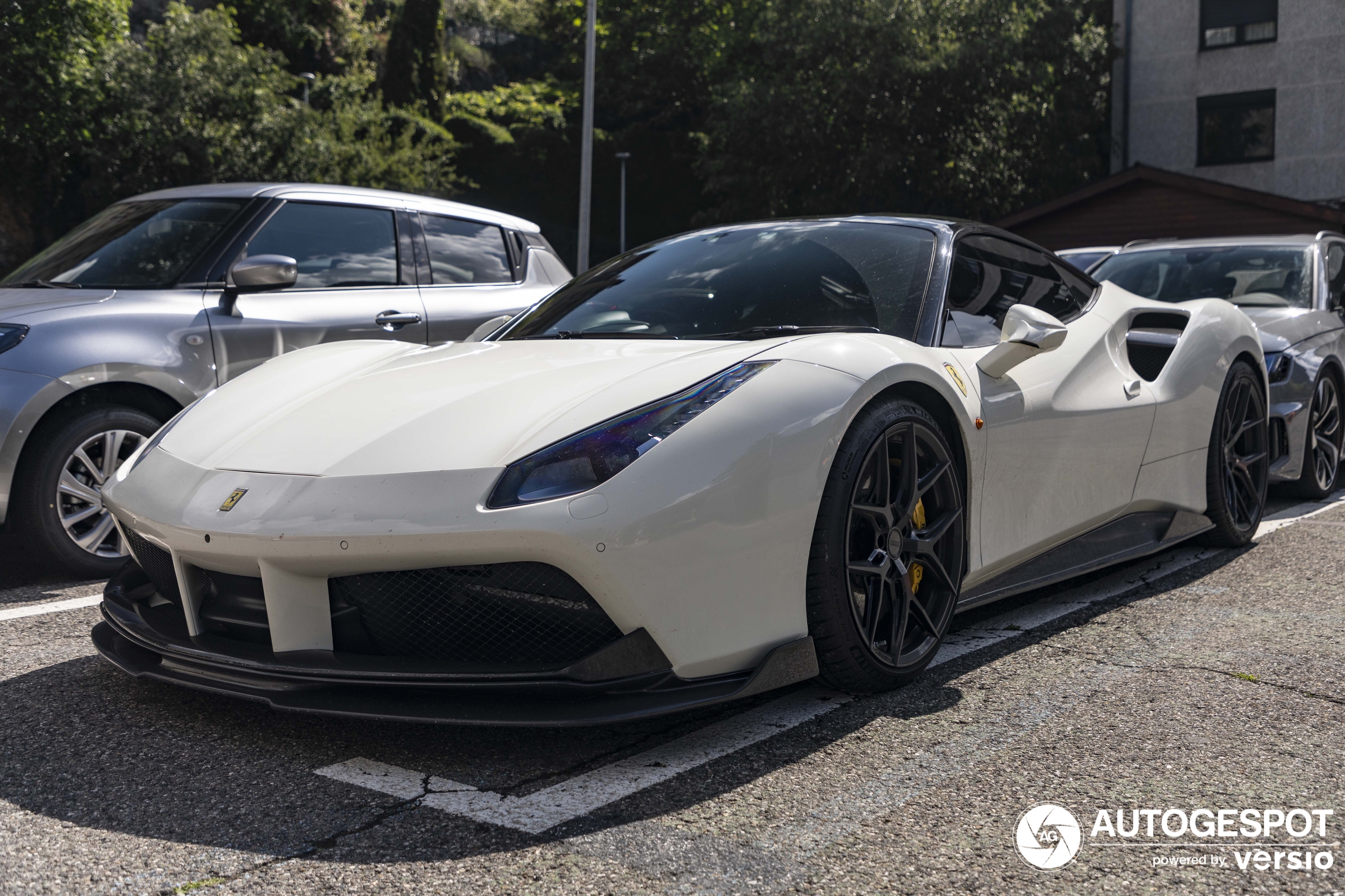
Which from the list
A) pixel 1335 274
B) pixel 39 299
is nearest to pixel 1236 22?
pixel 1335 274

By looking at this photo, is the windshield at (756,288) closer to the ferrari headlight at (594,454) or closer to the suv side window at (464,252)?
the ferrari headlight at (594,454)

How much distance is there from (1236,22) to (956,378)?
2862cm

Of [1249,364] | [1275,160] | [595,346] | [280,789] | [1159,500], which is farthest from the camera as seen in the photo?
[1275,160]

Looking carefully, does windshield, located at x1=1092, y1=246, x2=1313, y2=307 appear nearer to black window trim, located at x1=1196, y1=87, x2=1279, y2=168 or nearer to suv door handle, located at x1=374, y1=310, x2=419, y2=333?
suv door handle, located at x1=374, y1=310, x2=419, y2=333

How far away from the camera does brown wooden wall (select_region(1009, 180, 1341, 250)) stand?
71.3ft

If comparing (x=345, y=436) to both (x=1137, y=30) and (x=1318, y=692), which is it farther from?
(x=1137, y=30)

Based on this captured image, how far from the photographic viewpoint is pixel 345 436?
9.00 ft

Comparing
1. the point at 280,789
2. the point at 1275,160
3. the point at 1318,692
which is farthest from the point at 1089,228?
the point at 280,789

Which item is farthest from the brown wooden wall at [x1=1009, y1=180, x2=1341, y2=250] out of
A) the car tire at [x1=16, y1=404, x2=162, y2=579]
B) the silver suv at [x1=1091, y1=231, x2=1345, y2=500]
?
the car tire at [x1=16, y1=404, x2=162, y2=579]

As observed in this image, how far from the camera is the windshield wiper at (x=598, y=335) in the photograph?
11.3 feet

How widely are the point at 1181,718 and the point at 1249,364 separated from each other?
253cm

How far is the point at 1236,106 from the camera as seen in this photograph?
2794 cm

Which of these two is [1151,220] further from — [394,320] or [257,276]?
[257,276]

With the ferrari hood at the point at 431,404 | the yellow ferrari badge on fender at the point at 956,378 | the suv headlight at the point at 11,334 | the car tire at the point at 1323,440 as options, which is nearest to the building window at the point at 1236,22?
the car tire at the point at 1323,440
